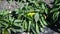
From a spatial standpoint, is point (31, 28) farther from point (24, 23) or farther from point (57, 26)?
point (57, 26)

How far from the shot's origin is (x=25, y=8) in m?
5.45

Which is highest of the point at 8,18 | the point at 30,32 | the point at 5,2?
the point at 5,2

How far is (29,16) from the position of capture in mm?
5254

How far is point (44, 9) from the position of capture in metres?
5.43

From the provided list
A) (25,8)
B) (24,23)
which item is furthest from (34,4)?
(24,23)

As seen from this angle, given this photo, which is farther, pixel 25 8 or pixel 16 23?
pixel 25 8

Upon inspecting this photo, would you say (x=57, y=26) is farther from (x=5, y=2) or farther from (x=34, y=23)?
(x=5, y=2)

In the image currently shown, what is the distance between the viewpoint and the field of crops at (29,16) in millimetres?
5074

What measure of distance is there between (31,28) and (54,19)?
633mm

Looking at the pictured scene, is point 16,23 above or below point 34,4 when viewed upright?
below

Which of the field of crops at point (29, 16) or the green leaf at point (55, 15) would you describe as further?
the green leaf at point (55, 15)

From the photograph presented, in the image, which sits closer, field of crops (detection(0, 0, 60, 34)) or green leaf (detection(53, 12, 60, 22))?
field of crops (detection(0, 0, 60, 34))

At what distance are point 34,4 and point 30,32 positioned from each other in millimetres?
822

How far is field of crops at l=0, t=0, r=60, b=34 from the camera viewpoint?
16.6 feet
